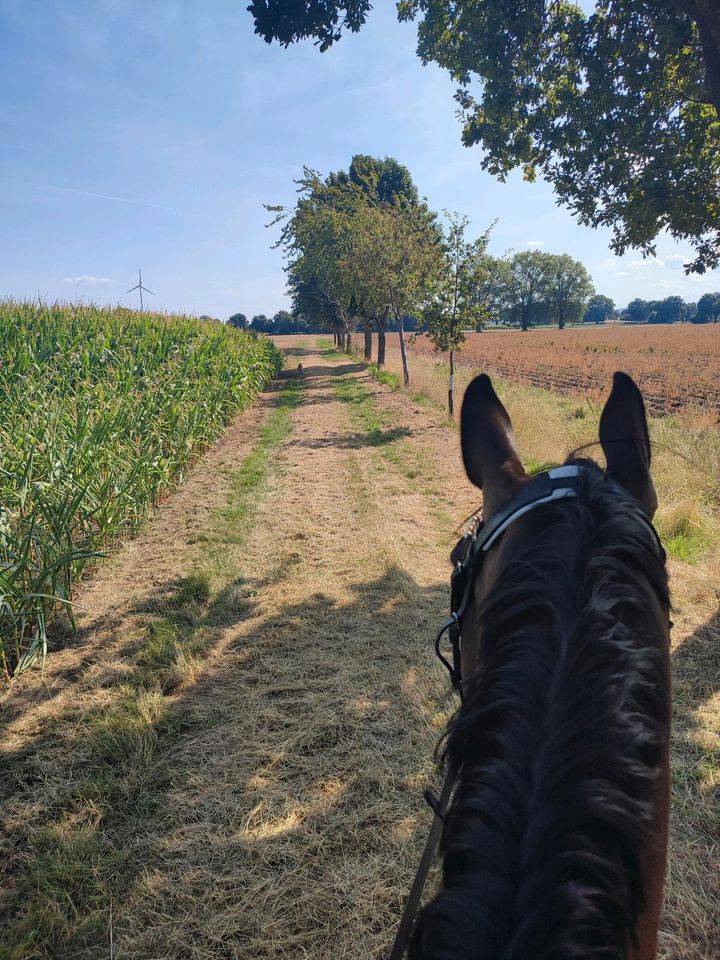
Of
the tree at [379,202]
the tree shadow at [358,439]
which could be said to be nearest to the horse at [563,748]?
the tree shadow at [358,439]

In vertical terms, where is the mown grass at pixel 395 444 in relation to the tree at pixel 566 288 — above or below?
below

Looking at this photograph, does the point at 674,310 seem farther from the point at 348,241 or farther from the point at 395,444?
the point at 395,444

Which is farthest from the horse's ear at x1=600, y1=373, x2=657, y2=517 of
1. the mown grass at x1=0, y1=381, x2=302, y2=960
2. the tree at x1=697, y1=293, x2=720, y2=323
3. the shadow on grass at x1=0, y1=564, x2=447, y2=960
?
the tree at x1=697, y1=293, x2=720, y2=323

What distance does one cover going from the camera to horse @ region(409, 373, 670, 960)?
668 millimetres

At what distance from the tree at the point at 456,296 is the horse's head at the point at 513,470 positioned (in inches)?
437

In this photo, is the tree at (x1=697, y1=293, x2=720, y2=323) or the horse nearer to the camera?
the horse

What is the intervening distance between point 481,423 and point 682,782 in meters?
2.30

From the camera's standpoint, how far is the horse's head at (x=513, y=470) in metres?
1.21

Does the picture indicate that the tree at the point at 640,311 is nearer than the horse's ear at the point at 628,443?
No

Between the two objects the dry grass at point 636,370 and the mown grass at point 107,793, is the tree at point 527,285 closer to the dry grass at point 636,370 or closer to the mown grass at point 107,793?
the dry grass at point 636,370

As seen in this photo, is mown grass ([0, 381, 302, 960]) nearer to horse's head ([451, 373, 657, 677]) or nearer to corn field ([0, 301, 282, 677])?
corn field ([0, 301, 282, 677])

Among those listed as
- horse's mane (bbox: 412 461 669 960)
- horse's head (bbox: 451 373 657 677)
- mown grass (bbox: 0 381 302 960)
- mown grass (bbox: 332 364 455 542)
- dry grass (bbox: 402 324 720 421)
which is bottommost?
mown grass (bbox: 0 381 302 960)

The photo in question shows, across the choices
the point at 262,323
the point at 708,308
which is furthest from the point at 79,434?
the point at 708,308

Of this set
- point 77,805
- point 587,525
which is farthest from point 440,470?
point 587,525
